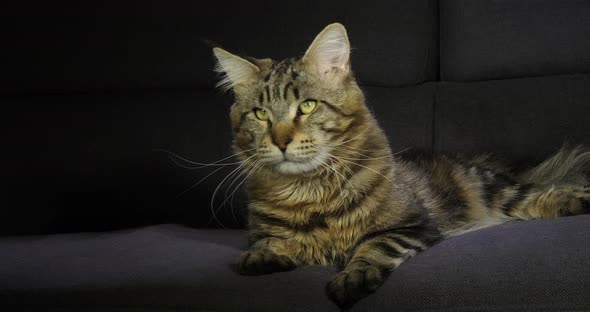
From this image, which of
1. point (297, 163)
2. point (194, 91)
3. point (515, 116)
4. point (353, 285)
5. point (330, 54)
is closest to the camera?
point (353, 285)

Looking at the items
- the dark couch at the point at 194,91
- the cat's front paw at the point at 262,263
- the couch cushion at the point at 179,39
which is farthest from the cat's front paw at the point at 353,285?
the couch cushion at the point at 179,39

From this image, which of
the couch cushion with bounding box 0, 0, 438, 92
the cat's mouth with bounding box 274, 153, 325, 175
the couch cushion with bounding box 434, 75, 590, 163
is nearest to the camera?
the cat's mouth with bounding box 274, 153, 325, 175

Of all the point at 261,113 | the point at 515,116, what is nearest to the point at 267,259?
the point at 261,113

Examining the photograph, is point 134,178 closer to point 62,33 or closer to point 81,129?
point 81,129

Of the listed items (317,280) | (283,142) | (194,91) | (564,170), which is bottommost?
(317,280)

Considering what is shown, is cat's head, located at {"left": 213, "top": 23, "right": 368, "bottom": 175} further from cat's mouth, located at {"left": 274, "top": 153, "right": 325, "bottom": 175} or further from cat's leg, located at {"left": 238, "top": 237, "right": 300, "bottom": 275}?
cat's leg, located at {"left": 238, "top": 237, "right": 300, "bottom": 275}

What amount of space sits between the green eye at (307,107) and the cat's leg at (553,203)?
29.9 inches

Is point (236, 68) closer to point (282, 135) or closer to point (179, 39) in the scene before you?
point (282, 135)

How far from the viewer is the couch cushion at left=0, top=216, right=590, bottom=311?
3.94ft

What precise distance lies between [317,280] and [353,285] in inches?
4.4

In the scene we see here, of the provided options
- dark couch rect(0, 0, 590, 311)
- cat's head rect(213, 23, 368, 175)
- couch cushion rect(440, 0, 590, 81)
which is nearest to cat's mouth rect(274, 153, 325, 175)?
cat's head rect(213, 23, 368, 175)

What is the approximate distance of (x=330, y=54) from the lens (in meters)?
1.64

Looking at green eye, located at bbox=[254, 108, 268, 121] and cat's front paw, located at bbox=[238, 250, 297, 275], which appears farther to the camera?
green eye, located at bbox=[254, 108, 268, 121]

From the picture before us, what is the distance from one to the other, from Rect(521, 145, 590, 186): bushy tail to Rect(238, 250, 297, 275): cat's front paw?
0.90 m
